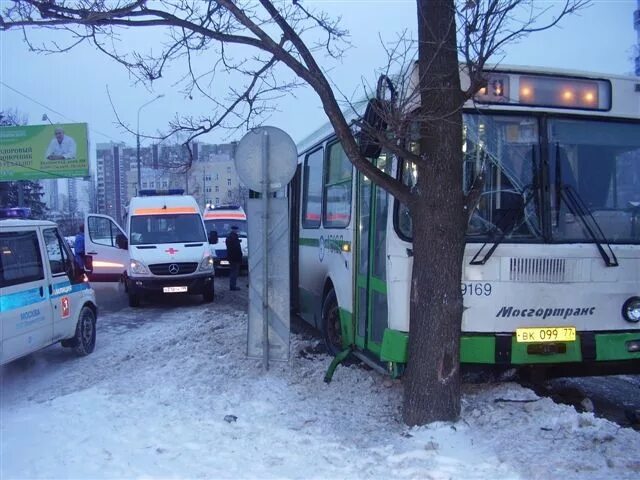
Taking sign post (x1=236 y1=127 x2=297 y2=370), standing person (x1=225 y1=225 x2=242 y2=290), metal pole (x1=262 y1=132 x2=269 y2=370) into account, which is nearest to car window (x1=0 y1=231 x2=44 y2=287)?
sign post (x1=236 y1=127 x2=297 y2=370)

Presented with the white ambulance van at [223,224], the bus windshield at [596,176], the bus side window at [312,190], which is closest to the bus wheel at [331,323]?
the bus side window at [312,190]

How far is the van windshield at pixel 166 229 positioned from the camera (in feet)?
48.9

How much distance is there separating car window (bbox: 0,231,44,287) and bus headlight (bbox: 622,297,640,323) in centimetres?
631

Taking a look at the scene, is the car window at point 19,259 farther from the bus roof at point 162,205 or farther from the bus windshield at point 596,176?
the bus roof at point 162,205

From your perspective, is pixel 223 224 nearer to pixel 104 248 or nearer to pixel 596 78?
pixel 104 248

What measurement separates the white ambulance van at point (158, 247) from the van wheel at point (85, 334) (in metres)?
4.55

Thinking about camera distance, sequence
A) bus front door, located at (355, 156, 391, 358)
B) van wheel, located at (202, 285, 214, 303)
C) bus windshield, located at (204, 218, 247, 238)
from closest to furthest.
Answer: bus front door, located at (355, 156, 391, 358), van wheel, located at (202, 285, 214, 303), bus windshield, located at (204, 218, 247, 238)

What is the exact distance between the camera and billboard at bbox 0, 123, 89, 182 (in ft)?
103

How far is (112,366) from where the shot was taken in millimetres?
7973

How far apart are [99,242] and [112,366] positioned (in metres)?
9.43

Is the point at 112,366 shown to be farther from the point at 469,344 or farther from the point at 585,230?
the point at 585,230

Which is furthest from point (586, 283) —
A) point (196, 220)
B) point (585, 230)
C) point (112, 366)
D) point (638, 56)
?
point (638, 56)

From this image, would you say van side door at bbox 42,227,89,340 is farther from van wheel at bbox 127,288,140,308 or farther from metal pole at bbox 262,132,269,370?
van wheel at bbox 127,288,140,308

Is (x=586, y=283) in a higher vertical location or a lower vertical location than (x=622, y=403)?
higher
